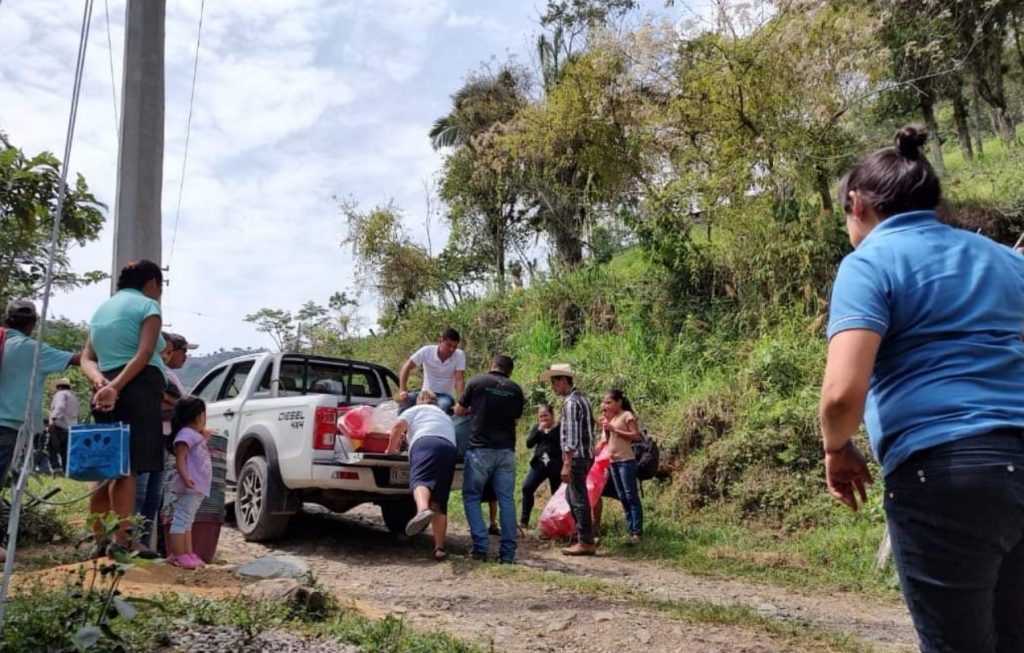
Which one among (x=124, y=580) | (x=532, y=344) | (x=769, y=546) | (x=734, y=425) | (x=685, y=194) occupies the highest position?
(x=685, y=194)

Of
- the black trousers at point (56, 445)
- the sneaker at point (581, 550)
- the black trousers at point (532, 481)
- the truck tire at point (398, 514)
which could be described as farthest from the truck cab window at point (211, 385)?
the sneaker at point (581, 550)

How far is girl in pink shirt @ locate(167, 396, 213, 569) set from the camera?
582 cm

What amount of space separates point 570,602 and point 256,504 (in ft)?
12.2

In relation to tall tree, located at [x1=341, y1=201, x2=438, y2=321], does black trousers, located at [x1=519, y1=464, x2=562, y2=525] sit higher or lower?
lower

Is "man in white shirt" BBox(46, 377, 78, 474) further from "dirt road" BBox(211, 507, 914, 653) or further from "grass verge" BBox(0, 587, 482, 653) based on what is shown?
"grass verge" BBox(0, 587, 482, 653)

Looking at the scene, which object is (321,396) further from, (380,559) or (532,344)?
(532,344)

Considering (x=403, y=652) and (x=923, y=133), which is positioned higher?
(x=923, y=133)

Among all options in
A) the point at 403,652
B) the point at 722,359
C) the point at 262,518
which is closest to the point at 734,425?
the point at 722,359

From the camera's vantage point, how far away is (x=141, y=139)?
619 cm

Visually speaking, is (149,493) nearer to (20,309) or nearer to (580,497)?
(20,309)

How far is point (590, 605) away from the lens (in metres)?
5.44

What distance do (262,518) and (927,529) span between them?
6.78 m

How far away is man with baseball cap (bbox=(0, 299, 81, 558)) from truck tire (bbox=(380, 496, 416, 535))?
4.24m

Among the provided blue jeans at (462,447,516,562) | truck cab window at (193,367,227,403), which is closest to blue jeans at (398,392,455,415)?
blue jeans at (462,447,516,562)
